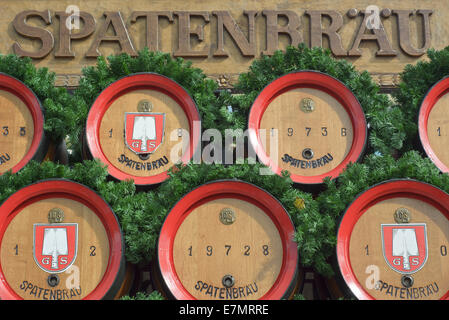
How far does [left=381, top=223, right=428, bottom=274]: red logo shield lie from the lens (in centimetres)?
539

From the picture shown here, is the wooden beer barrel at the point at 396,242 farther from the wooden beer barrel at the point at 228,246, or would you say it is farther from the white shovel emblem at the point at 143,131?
the white shovel emblem at the point at 143,131

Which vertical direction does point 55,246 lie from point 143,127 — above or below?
below

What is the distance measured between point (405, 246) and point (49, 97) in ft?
10.3

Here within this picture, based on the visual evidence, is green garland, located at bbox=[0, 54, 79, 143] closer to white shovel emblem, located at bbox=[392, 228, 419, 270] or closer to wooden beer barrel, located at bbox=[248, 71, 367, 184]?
wooden beer barrel, located at bbox=[248, 71, 367, 184]

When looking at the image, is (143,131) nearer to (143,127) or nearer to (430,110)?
(143,127)

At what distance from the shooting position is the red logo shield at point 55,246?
543 cm

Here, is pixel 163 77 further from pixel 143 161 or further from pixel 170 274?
pixel 170 274

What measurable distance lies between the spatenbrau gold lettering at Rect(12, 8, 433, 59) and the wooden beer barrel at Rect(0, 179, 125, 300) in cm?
295

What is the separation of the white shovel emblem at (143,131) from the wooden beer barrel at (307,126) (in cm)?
81

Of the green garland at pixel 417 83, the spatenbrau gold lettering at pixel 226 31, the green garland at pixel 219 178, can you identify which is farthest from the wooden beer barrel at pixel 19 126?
the green garland at pixel 417 83

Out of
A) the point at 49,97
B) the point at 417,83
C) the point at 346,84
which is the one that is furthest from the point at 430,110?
the point at 49,97

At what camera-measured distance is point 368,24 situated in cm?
834

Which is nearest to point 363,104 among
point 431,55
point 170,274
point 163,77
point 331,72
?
point 331,72

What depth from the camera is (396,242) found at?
5.47 m
